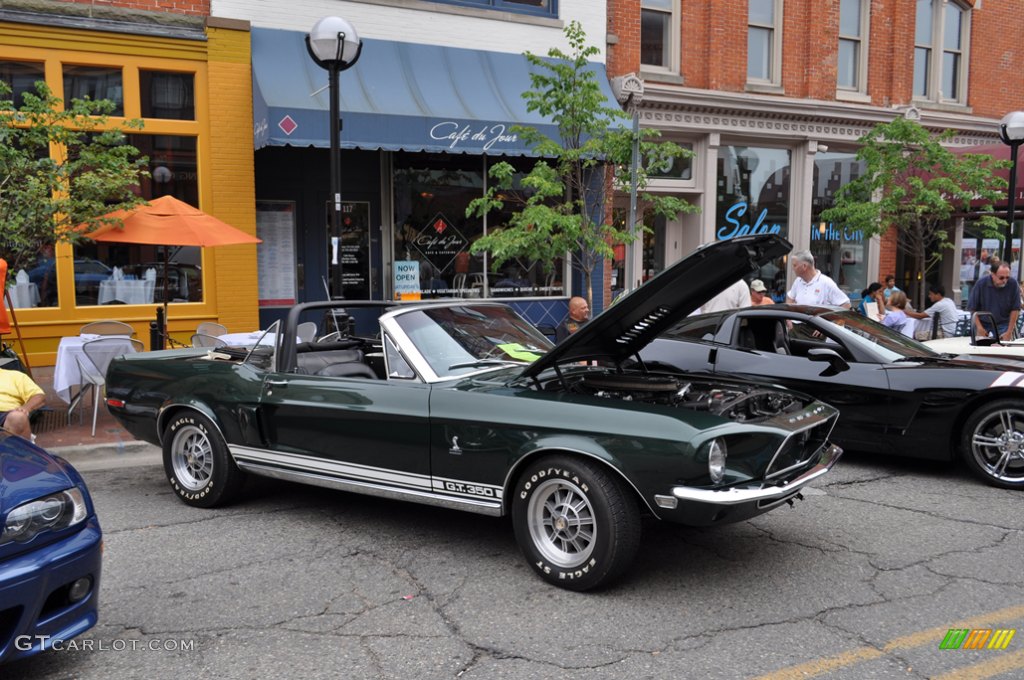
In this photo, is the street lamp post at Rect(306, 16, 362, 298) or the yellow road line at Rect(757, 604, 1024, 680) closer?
the yellow road line at Rect(757, 604, 1024, 680)

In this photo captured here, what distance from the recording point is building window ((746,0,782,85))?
15.8m

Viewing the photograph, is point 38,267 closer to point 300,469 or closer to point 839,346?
point 300,469

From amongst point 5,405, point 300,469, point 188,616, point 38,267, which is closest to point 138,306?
point 38,267

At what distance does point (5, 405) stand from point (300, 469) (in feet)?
7.88

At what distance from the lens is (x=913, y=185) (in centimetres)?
1337

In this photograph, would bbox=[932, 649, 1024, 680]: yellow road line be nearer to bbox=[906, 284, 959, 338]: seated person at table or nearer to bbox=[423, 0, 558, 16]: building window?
bbox=[906, 284, 959, 338]: seated person at table

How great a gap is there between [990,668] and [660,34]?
13.7 m

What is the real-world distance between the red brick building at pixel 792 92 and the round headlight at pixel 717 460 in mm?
10938

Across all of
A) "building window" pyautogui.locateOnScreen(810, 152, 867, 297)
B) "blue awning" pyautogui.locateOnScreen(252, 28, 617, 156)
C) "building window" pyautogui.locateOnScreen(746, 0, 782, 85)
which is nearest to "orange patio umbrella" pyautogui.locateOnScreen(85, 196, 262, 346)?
"blue awning" pyautogui.locateOnScreen(252, 28, 617, 156)

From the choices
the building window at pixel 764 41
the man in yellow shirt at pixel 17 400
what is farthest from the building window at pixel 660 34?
the man in yellow shirt at pixel 17 400

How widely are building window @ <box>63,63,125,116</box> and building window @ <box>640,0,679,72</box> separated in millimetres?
8811

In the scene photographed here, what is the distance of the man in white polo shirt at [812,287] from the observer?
982 centimetres

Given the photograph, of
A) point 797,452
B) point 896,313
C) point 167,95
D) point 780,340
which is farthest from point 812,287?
point 167,95

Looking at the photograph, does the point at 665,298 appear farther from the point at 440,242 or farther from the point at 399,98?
the point at 440,242
